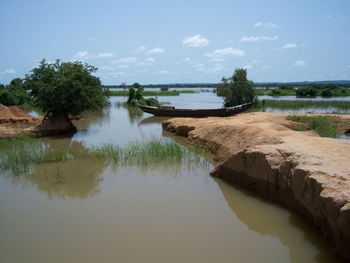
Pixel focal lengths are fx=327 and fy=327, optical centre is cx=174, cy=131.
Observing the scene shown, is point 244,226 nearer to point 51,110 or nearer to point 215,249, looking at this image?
point 215,249

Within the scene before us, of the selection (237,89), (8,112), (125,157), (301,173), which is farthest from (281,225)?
(237,89)

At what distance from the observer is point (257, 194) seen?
771 cm

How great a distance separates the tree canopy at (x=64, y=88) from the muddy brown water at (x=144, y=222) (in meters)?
8.30

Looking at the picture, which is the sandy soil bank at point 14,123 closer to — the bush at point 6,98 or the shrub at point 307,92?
the bush at point 6,98

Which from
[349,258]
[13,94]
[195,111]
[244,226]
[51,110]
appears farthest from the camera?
[13,94]

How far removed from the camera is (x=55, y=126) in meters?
17.5

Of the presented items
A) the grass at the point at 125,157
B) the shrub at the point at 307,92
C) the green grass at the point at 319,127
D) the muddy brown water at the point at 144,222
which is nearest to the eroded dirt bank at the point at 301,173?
the muddy brown water at the point at 144,222

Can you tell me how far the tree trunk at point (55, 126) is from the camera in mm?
17078

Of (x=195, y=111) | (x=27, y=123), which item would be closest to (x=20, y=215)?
(x=27, y=123)

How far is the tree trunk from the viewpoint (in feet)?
56.0

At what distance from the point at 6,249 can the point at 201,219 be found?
3462 millimetres

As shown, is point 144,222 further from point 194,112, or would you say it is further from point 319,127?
point 194,112

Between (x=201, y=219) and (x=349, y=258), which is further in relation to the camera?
(x=201, y=219)

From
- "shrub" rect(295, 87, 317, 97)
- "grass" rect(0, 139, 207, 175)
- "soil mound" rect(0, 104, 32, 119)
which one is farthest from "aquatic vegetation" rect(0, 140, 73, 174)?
"shrub" rect(295, 87, 317, 97)
